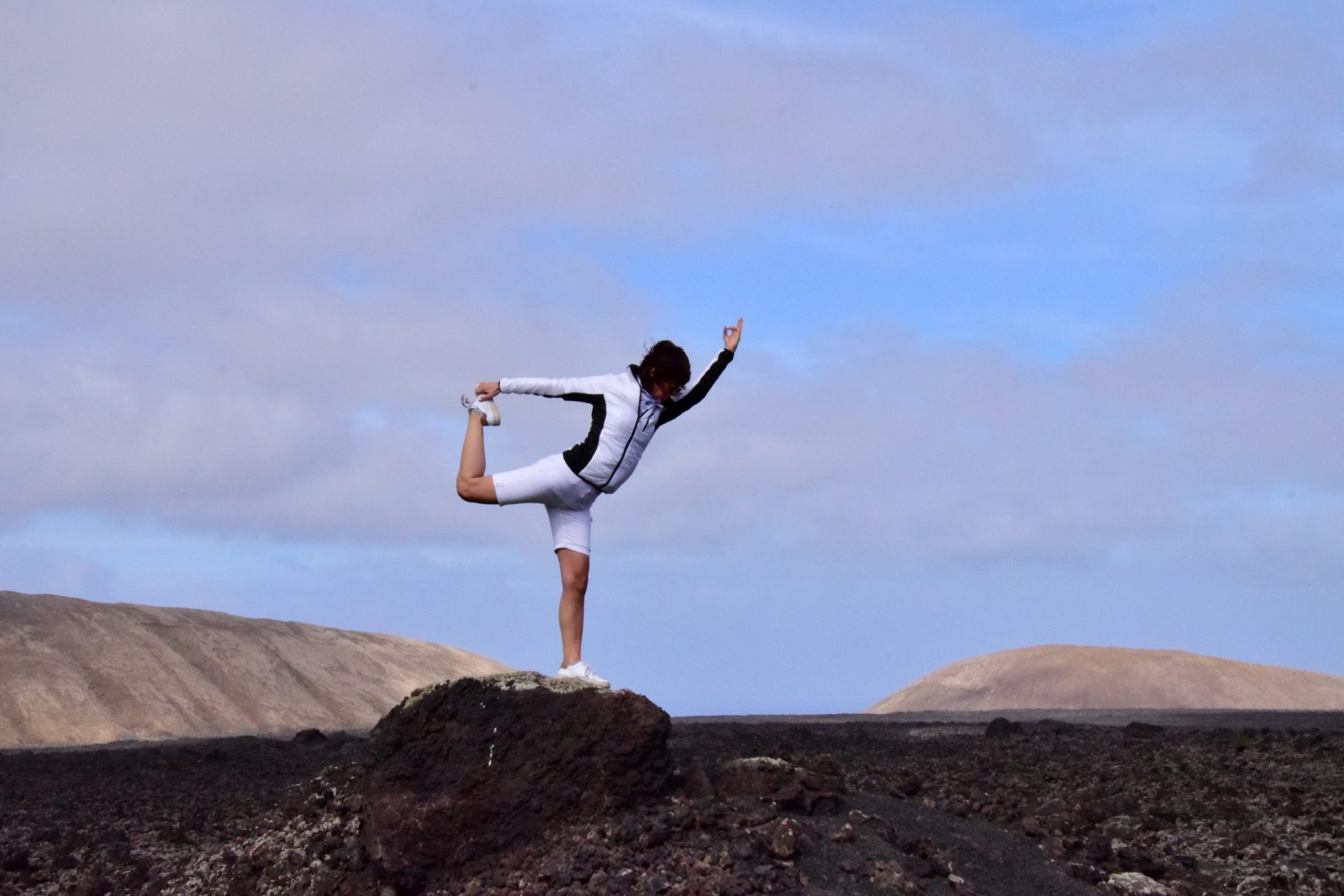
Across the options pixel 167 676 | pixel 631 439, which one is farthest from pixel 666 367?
pixel 167 676

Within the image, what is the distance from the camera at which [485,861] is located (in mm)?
8398

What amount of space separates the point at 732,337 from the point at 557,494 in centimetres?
149

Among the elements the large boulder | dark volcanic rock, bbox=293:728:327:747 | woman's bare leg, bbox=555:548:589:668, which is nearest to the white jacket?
woman's bare leg, bbox=555:548:589:668

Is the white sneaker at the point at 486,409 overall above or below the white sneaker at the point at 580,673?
above

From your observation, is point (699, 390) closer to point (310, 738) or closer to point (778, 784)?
point (778, 784)

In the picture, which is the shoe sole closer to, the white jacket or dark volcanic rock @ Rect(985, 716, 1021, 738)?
the white jacket

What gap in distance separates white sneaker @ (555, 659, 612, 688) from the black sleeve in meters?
1.56

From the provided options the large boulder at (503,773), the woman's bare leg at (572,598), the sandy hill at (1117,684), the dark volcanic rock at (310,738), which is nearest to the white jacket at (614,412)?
the woman's bare leg at (572,598)

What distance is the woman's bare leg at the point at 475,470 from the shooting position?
882cm

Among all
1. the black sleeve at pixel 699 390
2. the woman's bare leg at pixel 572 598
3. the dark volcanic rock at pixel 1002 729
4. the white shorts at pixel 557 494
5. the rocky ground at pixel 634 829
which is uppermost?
the black sleeve at pixel 699 390

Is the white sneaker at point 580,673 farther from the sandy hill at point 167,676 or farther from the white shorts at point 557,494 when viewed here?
the sandy hill at point 167,676

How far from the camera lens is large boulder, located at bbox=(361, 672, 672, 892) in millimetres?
8508

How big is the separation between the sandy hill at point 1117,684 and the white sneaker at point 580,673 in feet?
97.2

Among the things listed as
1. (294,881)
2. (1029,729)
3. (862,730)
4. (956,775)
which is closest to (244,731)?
(862,730)
